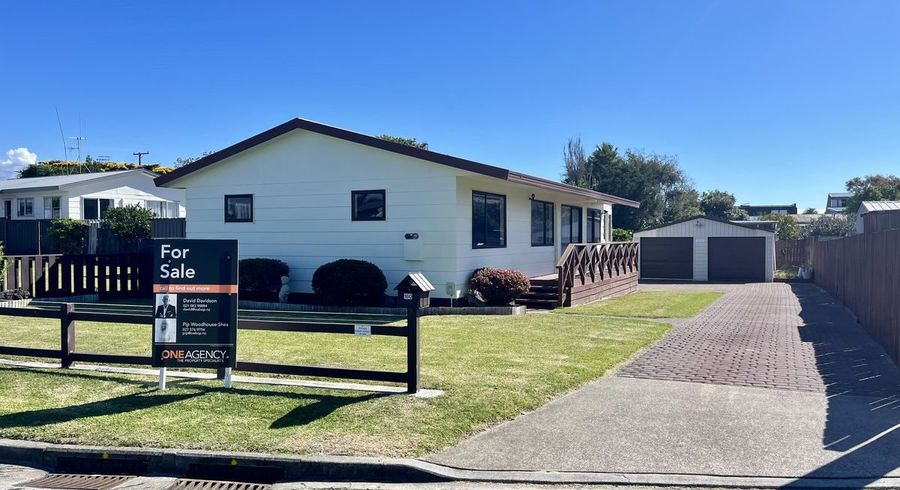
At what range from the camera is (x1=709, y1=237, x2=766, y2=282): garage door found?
31.1m

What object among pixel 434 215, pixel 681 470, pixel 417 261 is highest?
pixel 434 215

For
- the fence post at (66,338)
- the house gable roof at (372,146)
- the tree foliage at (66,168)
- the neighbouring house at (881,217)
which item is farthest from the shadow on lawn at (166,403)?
the tree foliage at (66,168)

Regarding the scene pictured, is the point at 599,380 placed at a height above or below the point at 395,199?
below

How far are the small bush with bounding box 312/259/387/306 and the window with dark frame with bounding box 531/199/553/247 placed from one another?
586cm

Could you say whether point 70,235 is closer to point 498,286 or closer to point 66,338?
point 498,286

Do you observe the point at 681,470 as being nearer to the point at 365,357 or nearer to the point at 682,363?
the point at 682,363

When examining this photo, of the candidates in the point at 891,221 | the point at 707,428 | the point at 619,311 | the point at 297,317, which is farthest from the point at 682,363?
the point at 891,221

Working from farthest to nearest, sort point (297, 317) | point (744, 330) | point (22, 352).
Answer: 1. point (297, 317)
2. point (744, 330)
3. point (22, 352)

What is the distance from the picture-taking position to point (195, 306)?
7.54 metres

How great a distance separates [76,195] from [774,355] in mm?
32532

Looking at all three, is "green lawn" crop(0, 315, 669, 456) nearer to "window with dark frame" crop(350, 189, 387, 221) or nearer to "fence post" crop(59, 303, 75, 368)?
"fence post" crop(59, 303, 75, 368)

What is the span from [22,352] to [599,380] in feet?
23.5

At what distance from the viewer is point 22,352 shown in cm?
878

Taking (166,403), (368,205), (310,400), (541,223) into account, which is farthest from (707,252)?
(166,403)
